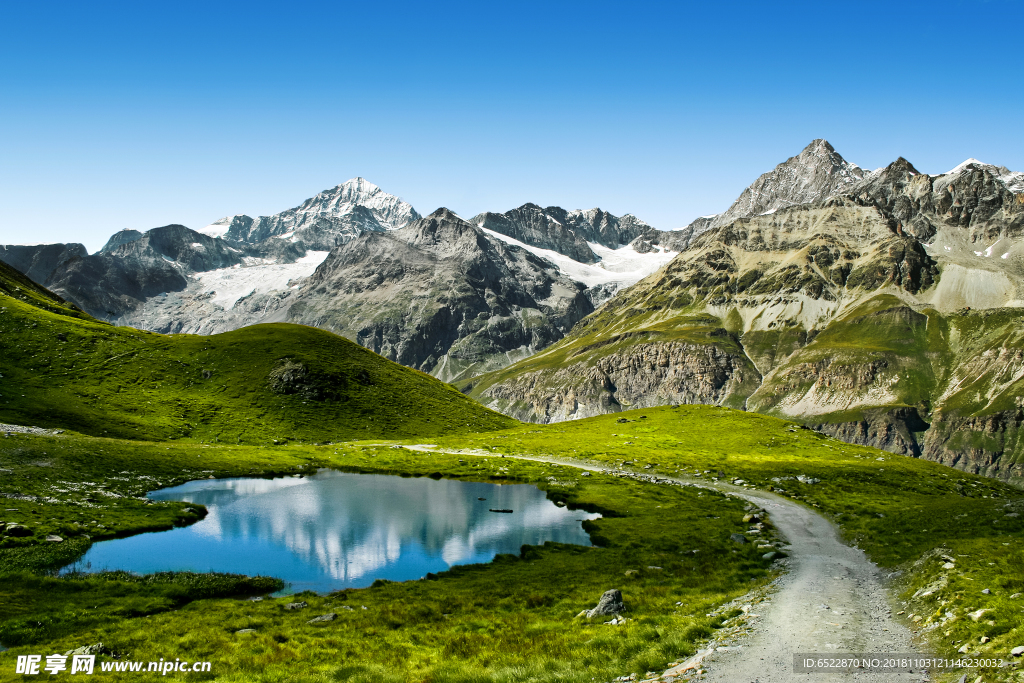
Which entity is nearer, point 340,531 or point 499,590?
point 499,590

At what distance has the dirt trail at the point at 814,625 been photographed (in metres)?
18.8

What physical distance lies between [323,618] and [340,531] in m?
19.1

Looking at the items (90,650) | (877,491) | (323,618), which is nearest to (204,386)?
(323,618)

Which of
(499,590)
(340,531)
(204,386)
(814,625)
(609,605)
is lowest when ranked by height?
(340,531)

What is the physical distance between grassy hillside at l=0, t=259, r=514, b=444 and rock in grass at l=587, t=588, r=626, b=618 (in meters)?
74.5

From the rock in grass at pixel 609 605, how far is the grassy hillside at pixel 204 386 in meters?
74.5

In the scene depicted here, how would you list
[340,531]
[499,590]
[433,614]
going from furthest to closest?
[340,531] → [499,590] → [433,614]

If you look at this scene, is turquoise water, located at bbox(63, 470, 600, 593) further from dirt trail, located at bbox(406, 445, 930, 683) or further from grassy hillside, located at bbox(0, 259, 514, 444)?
grassy hillside, located at bbox(0, 259, 514, 444)

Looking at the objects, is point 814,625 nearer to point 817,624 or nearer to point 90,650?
point 817,624

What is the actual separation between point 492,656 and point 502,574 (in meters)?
13.5

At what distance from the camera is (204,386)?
105 metres

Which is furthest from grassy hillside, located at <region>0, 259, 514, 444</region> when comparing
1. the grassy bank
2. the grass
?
the grass

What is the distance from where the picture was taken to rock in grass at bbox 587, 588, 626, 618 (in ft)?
85.0

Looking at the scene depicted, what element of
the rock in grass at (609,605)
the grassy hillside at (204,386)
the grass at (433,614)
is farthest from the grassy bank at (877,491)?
the grassy hillside at (204,386)
